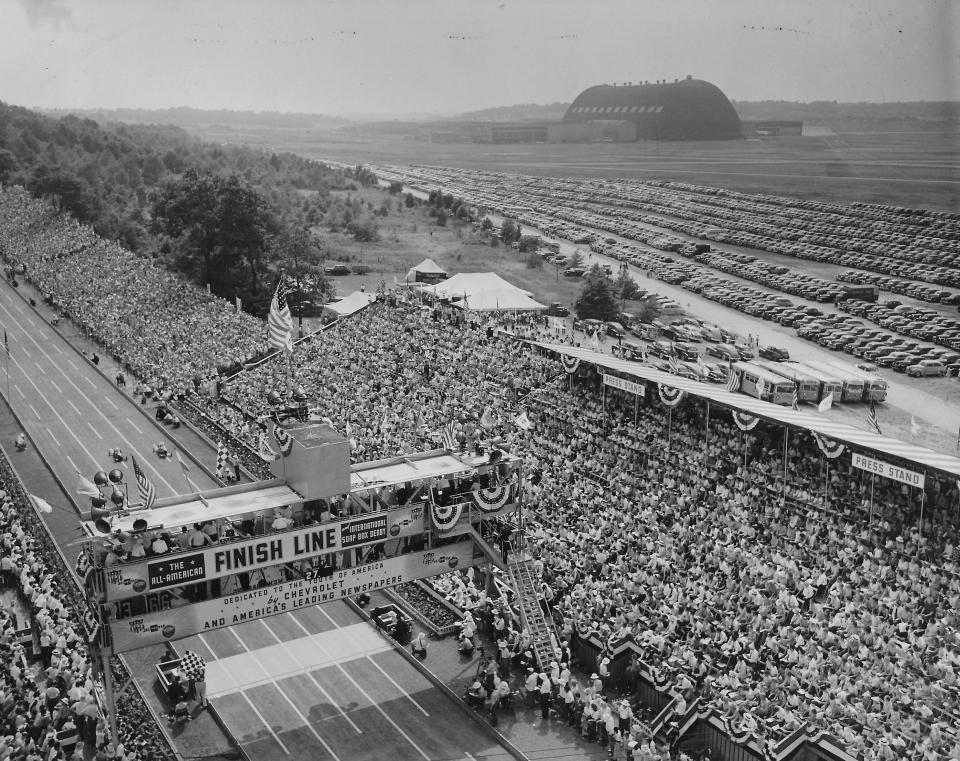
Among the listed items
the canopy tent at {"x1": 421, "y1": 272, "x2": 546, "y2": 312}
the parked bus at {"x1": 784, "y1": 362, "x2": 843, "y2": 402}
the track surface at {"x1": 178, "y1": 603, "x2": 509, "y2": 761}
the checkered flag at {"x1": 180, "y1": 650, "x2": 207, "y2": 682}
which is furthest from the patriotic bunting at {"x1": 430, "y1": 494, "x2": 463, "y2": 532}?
the canopy tent at {"x1": 421, "y1": 272, "x2": 546, "y2": 312}

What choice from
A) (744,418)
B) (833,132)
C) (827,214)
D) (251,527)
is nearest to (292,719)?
(251,527)

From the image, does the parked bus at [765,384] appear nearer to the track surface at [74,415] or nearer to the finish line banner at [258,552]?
the finish line banner at [258,552]

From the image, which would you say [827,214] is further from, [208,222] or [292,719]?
[292,719]

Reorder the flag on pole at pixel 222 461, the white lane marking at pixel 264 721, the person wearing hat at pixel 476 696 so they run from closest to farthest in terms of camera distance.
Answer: the white lane marking at pixel 264 721
the person wearing hat at pixel 476 696
the flag on pole at pixel 222 461

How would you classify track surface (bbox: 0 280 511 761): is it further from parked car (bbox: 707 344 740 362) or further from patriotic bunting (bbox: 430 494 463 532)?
parked car (bbox: 707 344 740 362)

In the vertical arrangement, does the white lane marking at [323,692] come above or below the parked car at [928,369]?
below

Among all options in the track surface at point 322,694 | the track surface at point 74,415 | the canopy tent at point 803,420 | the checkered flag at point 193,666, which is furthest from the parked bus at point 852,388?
the checkered flag at point 193,666

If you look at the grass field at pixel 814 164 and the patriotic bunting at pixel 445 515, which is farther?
the grass field at pixel 814 164
